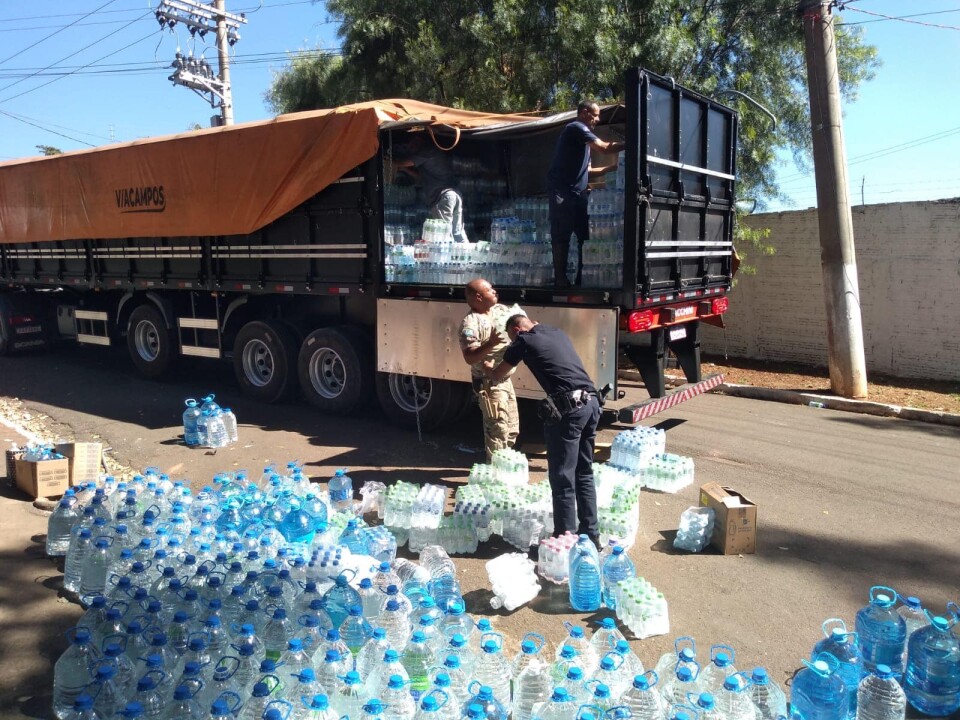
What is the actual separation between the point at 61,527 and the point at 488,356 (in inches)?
130

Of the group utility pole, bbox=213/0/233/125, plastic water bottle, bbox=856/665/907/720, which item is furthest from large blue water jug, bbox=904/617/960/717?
utility pole, bbox=213/0/233/125

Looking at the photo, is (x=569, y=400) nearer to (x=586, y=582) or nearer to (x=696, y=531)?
(x=586, y=582)

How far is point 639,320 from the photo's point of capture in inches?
256

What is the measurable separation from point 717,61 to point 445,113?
5.41 meters

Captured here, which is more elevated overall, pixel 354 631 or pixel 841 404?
pixel 841 404

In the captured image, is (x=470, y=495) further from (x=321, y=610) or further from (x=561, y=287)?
(x=561, y=287)

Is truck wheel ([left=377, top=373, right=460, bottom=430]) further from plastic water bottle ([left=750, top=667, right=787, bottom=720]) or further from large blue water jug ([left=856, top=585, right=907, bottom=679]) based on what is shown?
plastic water bottle ([left=750, top=667, right=787, bottom=720])

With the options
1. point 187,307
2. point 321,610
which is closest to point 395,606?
point 321,610

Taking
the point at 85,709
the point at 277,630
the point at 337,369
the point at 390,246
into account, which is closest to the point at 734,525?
the point at 277,630

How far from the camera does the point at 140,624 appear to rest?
341cm

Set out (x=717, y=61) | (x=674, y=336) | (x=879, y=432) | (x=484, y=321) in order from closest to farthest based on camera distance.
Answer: (x=484, y=321), (x=674, y=336), (x=879, y=432), (x=717, y=61)

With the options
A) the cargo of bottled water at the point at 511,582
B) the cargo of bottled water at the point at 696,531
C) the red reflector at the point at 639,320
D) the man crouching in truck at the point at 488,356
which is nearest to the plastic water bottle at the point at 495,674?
the cargo of bottled water at the point at 511,582

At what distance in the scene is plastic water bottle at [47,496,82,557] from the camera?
496cm

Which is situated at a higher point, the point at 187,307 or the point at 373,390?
the point at 187,307
